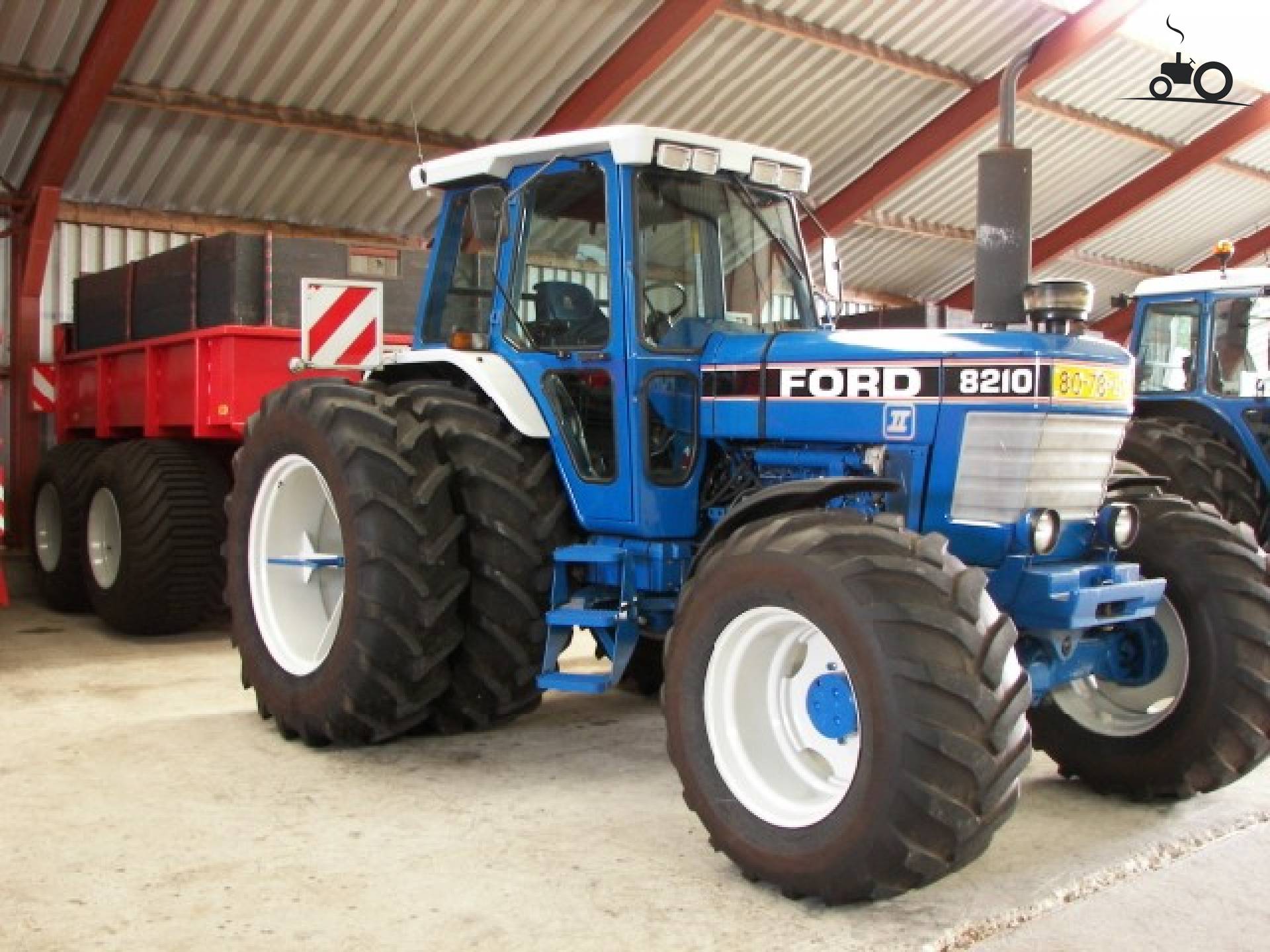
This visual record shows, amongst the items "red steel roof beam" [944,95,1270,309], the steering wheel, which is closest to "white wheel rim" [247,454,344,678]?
the steering wheel

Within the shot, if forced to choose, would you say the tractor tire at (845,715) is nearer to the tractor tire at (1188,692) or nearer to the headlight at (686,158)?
the tractor tire at (1188,692)

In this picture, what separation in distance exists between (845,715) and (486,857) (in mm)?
1073

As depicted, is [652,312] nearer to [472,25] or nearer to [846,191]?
[472,25]

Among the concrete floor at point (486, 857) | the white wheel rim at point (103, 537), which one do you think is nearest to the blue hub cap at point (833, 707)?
the concrete floor at point (486, 857)

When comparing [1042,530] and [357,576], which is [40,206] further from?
[1042,530]

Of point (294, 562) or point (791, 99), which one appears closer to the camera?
point (294, 562)

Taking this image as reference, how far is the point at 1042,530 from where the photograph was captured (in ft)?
12.3

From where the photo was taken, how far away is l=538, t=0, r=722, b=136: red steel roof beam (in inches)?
421

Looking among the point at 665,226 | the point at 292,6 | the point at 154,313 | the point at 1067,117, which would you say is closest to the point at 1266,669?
the point at 665,226

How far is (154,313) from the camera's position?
7777 millimetres

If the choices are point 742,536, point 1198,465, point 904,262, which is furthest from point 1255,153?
point 742,536

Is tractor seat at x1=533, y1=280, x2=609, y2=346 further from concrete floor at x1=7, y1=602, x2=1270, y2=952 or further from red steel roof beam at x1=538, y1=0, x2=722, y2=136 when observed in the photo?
red steel roof beam at x1=538, y1=0, x2=722, y2=136

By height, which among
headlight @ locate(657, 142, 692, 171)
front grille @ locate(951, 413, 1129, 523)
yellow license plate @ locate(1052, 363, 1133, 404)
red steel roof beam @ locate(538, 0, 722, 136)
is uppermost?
red steel roof beam @ locate(538, 0, 722, 136)

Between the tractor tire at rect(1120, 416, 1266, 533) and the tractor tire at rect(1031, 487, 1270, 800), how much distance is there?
2825mm
